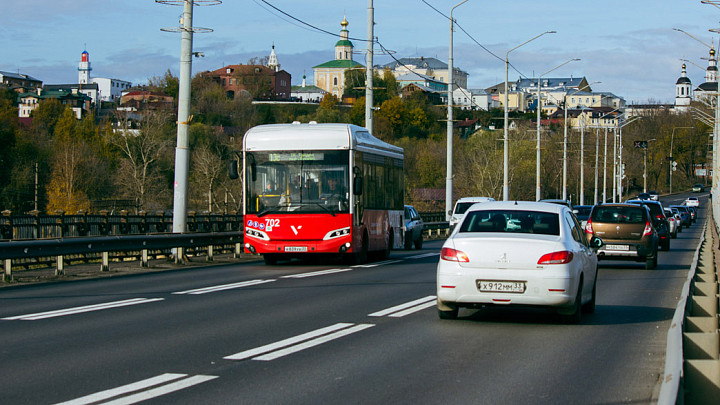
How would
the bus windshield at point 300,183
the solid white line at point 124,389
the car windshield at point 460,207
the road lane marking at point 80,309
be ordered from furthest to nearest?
the car windshield at point 460,207 → the bus windshield at point 300,183 → the road lane marking at point 80,309 → the solid white line at point 124,389

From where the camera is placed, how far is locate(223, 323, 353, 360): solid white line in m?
9.09

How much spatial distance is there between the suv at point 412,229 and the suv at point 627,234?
9.47m

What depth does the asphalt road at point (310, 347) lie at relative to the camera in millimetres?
7402

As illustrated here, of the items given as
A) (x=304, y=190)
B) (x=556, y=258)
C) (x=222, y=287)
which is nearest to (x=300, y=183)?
(x=304, y=190)

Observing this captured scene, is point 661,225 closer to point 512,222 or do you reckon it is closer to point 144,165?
point 512,222

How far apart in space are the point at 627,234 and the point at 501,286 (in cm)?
1437

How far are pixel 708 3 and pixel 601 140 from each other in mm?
112166

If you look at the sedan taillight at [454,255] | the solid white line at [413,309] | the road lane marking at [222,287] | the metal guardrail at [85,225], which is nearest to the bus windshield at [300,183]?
the road lane marking at [222,287]

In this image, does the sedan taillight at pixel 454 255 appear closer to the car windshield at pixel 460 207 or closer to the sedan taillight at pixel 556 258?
the sedan taillight at pixel 556 258

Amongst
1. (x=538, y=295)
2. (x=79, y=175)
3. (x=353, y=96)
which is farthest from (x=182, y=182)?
(x=353, y=96)

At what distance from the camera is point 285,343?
993 centimetres

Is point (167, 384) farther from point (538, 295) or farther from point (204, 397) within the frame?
point (538, 295)

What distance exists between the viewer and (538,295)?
11469 mm

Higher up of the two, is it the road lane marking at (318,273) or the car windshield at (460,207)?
the car windshield at (460,207)
